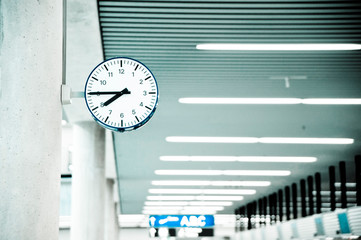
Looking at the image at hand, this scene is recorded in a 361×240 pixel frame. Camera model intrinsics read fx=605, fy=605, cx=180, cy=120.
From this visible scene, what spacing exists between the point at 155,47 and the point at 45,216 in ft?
19.8

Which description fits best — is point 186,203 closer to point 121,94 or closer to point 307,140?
point 307,140

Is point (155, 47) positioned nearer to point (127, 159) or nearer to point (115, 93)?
point (115, 93)

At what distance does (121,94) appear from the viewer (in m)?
5.73

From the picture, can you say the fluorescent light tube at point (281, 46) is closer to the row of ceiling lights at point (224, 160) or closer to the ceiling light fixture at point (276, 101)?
the row of ceiling lights at point (224, 160)

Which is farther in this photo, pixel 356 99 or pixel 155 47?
pixel 356 99

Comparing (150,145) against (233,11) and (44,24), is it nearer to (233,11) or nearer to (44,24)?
(233,11)

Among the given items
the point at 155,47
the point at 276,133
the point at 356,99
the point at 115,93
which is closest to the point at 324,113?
the point at 356,99

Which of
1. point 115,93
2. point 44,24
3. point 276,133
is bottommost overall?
point 115,93

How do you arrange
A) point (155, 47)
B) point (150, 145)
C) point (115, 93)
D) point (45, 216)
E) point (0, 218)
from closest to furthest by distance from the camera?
point (0, 218) < point (45, 216) < point (115, 93) < point (155, 47) < point (150, 145)

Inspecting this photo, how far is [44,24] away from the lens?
4.91 metres

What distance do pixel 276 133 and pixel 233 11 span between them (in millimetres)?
8022

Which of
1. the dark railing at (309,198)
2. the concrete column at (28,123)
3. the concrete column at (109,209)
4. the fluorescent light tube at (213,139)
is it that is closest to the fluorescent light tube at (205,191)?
the dark railing at (309,198)

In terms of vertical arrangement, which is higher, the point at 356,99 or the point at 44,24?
the point at 356,99

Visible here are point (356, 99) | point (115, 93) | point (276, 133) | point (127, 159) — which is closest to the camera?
point (115, 93)
